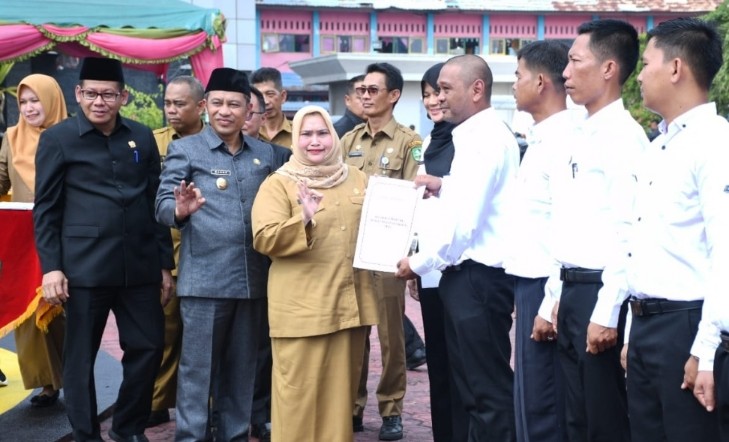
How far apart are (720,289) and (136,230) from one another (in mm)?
3550

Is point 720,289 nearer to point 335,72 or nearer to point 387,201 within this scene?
point 387,201

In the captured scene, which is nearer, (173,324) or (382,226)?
(382,226)

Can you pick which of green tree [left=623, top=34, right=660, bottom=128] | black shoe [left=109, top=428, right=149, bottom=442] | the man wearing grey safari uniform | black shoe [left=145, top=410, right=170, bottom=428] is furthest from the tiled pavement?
green tree [left=623, top=34, right=660, bottom=128]

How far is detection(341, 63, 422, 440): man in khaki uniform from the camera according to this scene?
6.68 m

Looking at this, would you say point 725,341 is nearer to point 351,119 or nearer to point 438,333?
point 438,333

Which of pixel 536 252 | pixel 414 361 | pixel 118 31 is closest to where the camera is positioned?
pixel 536 252

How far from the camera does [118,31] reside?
8820 millimetres

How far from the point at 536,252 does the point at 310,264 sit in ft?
3.85

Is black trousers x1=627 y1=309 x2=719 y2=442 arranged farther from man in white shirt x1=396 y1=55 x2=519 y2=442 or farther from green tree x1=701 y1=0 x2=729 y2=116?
green tree x1=701 y1=0 x2=729 y2=116

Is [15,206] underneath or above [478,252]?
above

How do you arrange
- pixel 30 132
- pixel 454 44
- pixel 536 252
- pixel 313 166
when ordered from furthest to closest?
1. pixel 454 44
2. pixel 30 132
3. pixel 313 166
4. pixel 536 252

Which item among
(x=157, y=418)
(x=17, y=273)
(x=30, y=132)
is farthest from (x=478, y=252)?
(x=30, y=132)

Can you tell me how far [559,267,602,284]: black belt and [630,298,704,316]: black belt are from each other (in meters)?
0.48

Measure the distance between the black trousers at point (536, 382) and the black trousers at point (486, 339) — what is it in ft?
0.52
